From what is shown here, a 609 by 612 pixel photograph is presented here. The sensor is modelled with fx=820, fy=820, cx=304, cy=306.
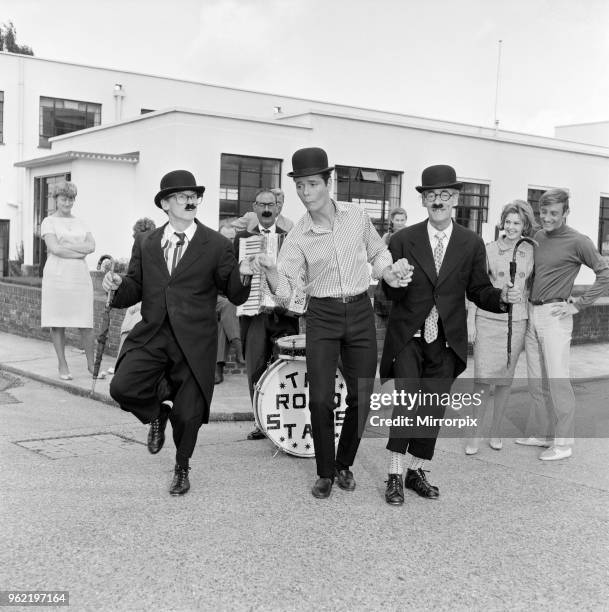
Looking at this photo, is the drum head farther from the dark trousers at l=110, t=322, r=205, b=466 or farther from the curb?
the curb

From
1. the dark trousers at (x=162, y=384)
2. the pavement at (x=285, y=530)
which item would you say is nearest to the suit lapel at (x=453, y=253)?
the pavement at (x=285, y=530)

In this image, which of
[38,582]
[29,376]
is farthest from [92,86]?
[38,582]

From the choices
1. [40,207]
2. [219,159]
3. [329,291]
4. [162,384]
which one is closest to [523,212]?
[329,291]

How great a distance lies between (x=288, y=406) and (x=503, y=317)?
1993 mm

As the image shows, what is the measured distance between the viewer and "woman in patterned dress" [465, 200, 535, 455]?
6680 millimetres

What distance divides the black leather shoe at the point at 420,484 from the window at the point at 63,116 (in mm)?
28842

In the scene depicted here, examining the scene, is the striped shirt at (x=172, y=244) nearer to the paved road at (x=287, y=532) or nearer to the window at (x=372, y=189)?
the paved road at (x=287, y=532)

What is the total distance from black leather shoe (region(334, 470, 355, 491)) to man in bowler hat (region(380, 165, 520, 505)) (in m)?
0.33

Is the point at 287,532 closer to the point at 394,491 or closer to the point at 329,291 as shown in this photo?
the point at 394,491

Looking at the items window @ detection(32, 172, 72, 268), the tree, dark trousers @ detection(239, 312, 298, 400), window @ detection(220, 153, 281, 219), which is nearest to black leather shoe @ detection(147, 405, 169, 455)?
dark trousers @ detection(239, 312, 298, 400)

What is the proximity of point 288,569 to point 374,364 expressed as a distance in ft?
5.98

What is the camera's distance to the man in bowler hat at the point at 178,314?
17.2 ft

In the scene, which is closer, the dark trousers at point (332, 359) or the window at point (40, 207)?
the dark trousers at point (332, 359)

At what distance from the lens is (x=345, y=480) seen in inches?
218
